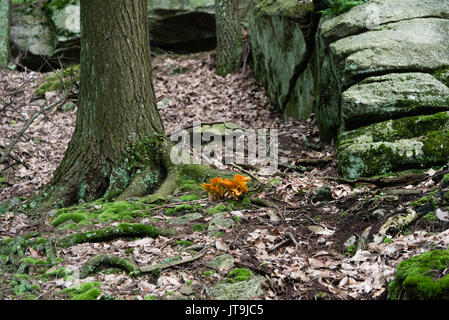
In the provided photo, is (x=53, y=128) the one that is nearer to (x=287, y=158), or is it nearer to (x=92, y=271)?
(x=287, y=158)

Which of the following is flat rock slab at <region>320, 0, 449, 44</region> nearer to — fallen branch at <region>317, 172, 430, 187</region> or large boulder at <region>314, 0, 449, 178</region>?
large boulder at <region>314, 0, 449, 178</region>

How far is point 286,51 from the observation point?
9.29 metres

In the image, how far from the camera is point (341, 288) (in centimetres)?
353

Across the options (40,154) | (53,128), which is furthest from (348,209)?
(53,128)

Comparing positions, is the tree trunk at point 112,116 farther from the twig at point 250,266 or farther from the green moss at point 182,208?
the twig at point 250,266

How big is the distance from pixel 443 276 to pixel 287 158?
443 cm

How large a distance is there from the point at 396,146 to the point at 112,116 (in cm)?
385

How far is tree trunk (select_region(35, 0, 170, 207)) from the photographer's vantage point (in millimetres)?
6059

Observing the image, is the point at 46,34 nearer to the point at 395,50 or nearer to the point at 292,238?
the point at 395,50

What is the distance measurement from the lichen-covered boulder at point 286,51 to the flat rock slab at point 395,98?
2.53m

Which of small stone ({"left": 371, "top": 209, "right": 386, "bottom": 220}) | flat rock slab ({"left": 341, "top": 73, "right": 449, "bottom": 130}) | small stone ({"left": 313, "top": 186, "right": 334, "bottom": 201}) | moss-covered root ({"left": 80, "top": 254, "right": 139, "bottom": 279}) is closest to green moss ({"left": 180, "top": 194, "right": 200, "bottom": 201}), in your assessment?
small stone ({"left": 313, "top": 186, "right": 334, "bottom": 201})

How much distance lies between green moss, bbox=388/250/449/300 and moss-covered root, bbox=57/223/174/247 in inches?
96.1

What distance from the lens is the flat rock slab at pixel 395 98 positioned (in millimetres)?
5824
